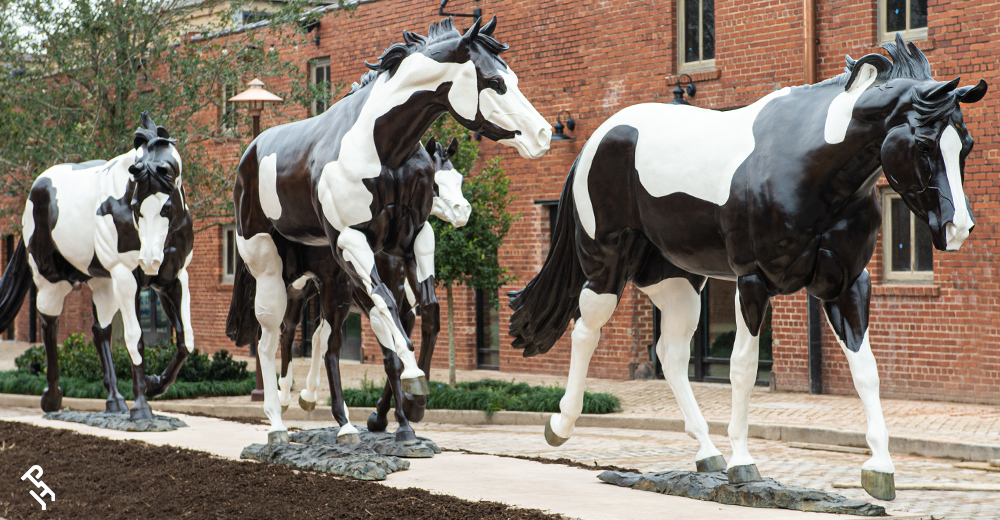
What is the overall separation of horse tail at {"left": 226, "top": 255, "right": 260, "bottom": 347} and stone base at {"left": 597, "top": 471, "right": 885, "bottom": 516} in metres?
3.64

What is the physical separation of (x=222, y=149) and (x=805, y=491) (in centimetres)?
2008

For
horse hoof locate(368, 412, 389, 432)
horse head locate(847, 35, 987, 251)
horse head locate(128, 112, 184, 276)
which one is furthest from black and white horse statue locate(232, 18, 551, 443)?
horse head locate(847, 35, 987, 251)

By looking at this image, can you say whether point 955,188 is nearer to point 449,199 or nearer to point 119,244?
point 449,199

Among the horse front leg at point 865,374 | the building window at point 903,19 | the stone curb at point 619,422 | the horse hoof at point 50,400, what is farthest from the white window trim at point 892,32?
the horse hoof at point 50,400

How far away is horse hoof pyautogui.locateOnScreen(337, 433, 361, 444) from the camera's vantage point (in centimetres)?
716

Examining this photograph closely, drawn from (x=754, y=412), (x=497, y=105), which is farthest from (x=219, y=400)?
(x=497, y=105)

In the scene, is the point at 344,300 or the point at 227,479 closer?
the point at 227,479

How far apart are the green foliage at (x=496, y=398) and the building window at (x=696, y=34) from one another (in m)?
5.91

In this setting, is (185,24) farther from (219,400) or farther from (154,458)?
(154,458)

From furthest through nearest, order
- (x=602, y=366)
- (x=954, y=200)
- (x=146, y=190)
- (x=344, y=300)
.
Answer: (x=602, y=366) < (x=146, y=190) < (x=344, y=300) < (x=954, y=200)

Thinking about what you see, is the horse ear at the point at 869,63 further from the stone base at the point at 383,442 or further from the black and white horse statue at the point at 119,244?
the black and white horse statue at the point at 119,244

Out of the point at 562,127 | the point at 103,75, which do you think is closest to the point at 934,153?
the point at 562,127

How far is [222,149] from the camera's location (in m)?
22.8

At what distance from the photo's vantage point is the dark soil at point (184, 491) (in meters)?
5.32
